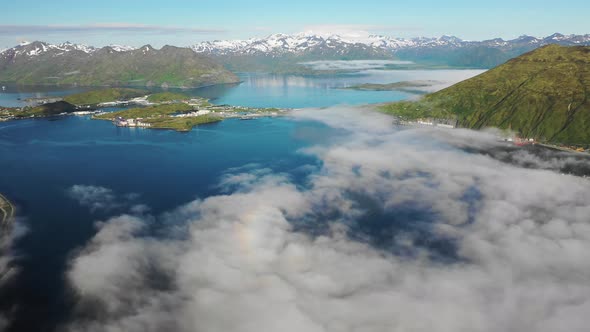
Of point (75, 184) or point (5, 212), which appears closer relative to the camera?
point (5, 212)

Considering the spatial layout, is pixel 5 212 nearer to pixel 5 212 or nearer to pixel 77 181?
pixel 5 212

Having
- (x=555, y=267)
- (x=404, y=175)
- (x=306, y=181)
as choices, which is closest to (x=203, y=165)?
(x=306, y=181)

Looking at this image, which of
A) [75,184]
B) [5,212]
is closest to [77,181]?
[75,184]

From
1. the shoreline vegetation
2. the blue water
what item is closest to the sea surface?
the blue water

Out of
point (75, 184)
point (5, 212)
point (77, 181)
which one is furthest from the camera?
point (77, 181)

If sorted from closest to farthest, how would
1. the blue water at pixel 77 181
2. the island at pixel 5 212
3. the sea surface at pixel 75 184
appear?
the sea surface at pixel 75 184, the blue water at pixel 77 181, the island at pixel 5 212

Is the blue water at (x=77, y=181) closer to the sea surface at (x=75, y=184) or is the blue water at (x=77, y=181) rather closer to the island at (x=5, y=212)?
the sea surface at (x=75, y=184)

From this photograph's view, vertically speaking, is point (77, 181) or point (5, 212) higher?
point (77, 181)

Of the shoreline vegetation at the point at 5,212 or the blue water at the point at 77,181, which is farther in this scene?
the shoreline vegetation at the point at 5,212

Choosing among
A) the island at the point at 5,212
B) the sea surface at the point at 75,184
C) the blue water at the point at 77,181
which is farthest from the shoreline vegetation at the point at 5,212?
the blue water at the point at 77,181

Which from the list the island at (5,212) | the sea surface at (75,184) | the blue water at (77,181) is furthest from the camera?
the island at (5,212)
